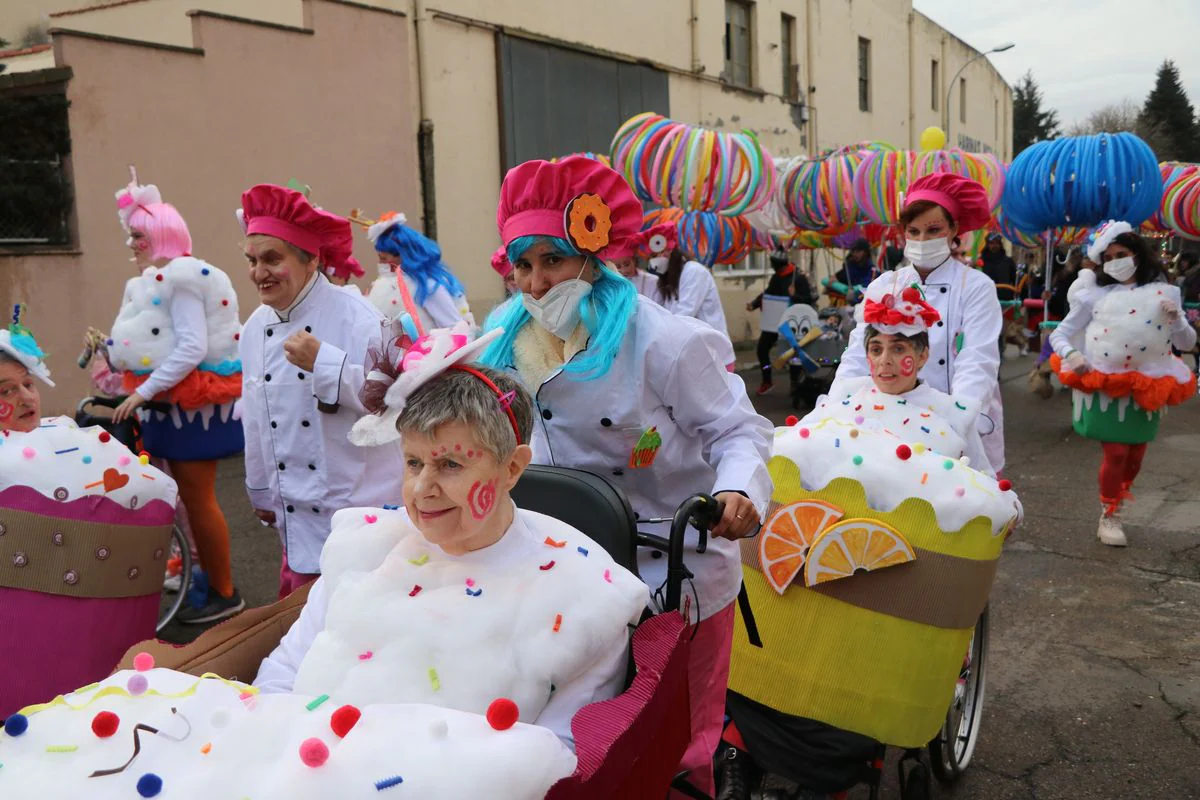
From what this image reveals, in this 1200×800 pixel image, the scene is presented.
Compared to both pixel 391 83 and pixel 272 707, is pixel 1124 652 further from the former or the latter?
pixel 391 83

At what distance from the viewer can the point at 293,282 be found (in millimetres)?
3629

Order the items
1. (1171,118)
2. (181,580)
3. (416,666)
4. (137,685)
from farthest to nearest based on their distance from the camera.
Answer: (1171,118)
(181,580)
(416,666)
(137,685)

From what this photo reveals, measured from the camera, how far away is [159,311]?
201 inches

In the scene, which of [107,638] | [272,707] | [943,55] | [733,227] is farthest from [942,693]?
[943,55]

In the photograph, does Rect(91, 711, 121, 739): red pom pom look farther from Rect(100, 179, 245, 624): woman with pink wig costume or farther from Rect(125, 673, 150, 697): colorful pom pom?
Rect(100, 179, 245, 624): woman with pink wig costume

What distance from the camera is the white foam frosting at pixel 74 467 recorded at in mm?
3438

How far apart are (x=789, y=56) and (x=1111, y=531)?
17.6 metres

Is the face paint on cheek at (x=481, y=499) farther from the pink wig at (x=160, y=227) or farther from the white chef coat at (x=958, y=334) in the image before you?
the pink wig at (x=160, y=227)

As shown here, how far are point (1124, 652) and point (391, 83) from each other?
418 inches

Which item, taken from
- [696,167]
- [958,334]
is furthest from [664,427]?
[696,167]

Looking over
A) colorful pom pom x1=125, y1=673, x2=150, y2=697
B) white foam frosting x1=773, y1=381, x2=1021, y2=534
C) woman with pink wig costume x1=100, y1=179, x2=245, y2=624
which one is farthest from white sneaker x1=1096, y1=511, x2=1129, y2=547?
colorful pom pom x1=125, y1=673, x2=150, y2=697

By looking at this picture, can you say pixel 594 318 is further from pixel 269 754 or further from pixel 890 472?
pixel 269 754

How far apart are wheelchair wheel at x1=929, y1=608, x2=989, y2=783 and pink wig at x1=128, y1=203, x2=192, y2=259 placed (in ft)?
13.4

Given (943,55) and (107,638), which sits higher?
(943,55)
